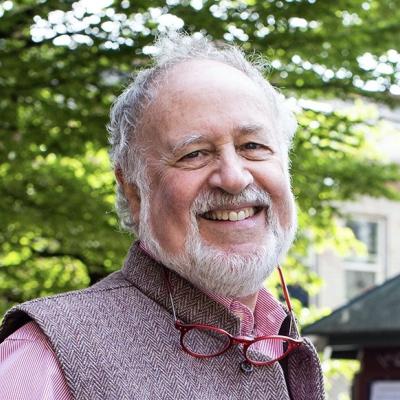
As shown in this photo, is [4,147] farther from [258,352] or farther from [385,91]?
[258,352]

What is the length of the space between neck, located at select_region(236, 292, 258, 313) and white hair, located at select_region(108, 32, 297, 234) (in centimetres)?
31

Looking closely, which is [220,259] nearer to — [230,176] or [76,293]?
[230,176]

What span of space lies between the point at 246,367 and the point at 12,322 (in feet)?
1.61

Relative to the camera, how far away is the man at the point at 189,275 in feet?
6.75

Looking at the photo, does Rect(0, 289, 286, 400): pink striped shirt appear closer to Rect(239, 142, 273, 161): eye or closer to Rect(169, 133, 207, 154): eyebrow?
Rect(169, 133, 207, 154): eyebrow

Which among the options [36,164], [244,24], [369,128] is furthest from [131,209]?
[369,128]

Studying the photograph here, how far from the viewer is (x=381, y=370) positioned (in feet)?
19.0

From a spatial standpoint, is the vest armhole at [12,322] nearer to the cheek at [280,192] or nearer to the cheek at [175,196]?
the cheek at [175,196]


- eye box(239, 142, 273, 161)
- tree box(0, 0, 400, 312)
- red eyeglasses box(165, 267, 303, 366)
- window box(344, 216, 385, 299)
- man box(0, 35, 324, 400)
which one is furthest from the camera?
window box(344, 216, 385, 299)

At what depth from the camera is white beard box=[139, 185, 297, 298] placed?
2.22m

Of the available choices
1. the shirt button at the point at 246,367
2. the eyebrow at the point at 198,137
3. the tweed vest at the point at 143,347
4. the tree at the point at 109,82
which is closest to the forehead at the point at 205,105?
the eyebrow at the point at 198,137

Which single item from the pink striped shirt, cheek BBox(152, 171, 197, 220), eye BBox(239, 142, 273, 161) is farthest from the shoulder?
eye BBox(239, 142, 273, 161)

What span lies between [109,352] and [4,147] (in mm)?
5803

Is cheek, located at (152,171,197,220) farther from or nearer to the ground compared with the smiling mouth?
farther from the ground
